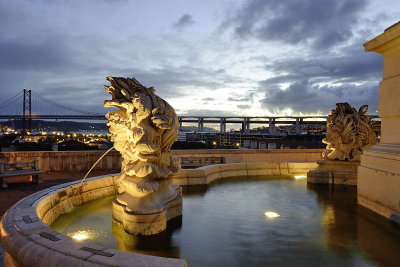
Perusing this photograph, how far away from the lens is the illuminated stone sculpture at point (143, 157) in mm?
5043

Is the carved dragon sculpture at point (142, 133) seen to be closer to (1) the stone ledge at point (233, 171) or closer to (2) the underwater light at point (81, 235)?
(2) the underwater light at point (81, 235)

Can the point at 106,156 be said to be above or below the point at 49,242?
above

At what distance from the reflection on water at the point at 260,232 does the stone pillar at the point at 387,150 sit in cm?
36

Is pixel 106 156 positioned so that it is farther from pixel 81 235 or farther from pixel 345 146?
pixel 345 146

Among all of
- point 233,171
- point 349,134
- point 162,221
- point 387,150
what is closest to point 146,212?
point 162,221

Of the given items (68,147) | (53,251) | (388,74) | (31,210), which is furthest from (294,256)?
(68,147)

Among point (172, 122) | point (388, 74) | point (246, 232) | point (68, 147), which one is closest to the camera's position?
point (246, 232)

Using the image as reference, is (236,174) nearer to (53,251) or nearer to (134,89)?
(134,89)

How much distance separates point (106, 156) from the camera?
12383 millimetres

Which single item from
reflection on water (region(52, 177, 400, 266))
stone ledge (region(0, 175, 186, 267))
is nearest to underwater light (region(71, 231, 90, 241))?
reflection on water (region(52, 177, 400, 266))

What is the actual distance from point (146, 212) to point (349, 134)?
752 centimetres

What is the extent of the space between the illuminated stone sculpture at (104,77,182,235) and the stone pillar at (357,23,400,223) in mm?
4335

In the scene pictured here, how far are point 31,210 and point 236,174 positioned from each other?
23.5 ft

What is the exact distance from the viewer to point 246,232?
513 cm
